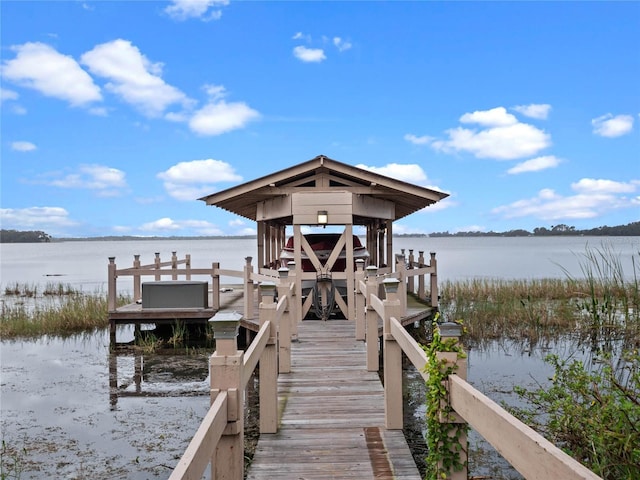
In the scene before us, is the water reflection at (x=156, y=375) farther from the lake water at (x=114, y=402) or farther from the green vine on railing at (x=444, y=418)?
the green vine on railing at (x=444, y=418)

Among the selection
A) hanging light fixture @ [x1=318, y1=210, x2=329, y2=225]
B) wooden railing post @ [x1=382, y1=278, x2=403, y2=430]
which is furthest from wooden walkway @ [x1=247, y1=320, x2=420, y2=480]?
hanging light fixture @ [x1=318, y1=210, x2=329, y2=225]

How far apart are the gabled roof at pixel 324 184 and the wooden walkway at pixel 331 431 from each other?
460 centimetres

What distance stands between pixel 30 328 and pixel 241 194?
8.26 m

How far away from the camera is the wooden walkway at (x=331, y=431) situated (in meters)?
4.24

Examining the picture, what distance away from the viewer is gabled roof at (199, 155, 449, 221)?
11.2 m

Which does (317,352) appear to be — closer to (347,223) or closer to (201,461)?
(347,223)

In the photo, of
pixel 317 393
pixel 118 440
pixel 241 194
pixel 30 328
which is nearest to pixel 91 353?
pixel 30 328

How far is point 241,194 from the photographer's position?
1190 centimetres

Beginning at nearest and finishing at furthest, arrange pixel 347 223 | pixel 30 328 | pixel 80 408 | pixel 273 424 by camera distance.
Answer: pixel 273 424, pixel 80 408, pixel 347 223, pixel 30 328

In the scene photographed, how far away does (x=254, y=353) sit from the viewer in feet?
13.6

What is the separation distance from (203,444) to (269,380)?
2.64m

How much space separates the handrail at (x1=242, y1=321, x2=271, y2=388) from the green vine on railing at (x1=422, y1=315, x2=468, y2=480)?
1.19m

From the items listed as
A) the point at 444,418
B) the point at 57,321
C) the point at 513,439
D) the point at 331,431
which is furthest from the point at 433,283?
the point at 513,439

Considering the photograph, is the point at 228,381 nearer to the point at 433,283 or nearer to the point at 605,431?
the point at 605,431
